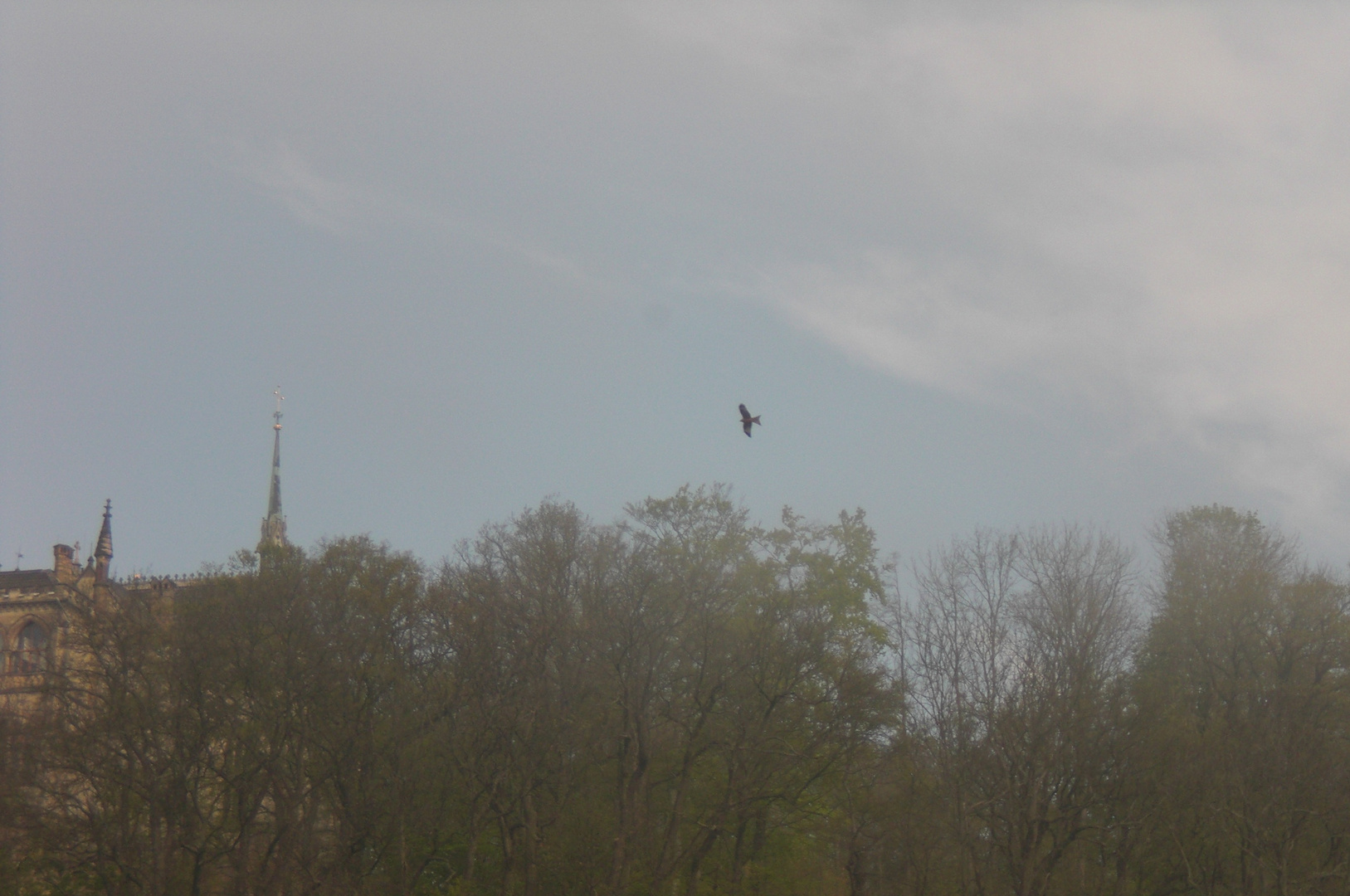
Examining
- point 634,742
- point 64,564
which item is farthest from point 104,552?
point 634,742

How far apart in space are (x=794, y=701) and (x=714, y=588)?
4805 mm

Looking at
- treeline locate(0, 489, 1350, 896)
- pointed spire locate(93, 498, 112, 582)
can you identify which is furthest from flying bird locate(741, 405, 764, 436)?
pointed spire locate(93, 498, 112, 582)

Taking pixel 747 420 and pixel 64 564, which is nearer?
pixel 747 420

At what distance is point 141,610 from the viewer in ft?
158

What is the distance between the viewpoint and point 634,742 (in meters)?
47.1

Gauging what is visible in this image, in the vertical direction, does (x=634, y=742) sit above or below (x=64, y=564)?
below

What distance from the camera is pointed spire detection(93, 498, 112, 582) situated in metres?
78.1

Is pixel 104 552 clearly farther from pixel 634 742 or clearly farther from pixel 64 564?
pixel 634 742

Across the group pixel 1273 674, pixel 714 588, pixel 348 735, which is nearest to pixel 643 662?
pixel 714 588

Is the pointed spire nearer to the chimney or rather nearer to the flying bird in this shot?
the chimney

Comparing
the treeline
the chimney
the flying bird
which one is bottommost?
the treeline

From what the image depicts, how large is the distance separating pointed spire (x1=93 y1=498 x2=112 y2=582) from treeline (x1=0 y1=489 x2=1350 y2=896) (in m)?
30.3

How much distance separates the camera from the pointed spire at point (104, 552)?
256ft

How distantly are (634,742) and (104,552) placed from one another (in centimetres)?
4589
